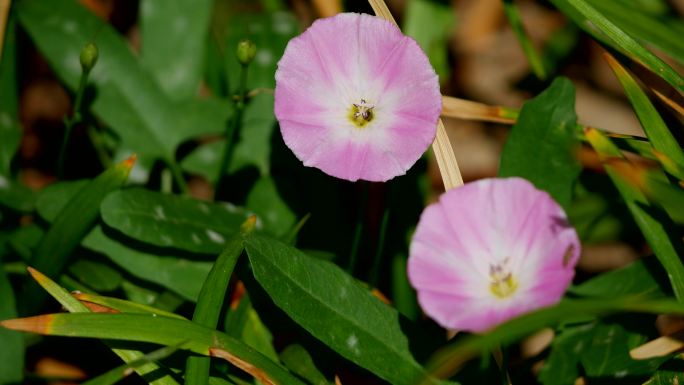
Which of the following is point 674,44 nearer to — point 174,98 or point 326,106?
point 326,106

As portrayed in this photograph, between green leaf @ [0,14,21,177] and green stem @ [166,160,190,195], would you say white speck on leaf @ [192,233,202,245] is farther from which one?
green leaf @ [0,14,21,177]

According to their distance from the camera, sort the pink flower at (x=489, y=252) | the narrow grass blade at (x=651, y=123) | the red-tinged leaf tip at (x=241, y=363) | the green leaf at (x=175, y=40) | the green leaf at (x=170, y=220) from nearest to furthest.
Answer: the pink flower at (x=489, y=252) → the red-tinged leaf tip at (x=241, y=363) → the narrow grass blade at (x=651, y=123) → the green leaf at (x=170, y=220) → the green leaf at (x=175, y=40)

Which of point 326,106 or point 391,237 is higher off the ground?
point 326,106

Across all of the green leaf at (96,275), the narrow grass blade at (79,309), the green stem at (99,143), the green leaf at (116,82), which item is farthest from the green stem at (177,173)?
the narrow grass blade at (79,309)

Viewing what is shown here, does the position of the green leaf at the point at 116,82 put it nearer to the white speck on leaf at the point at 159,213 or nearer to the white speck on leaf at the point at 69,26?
the white speck on leaf at the point at 69,26

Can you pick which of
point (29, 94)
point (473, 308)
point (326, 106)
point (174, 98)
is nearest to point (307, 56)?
point (326, 106)
